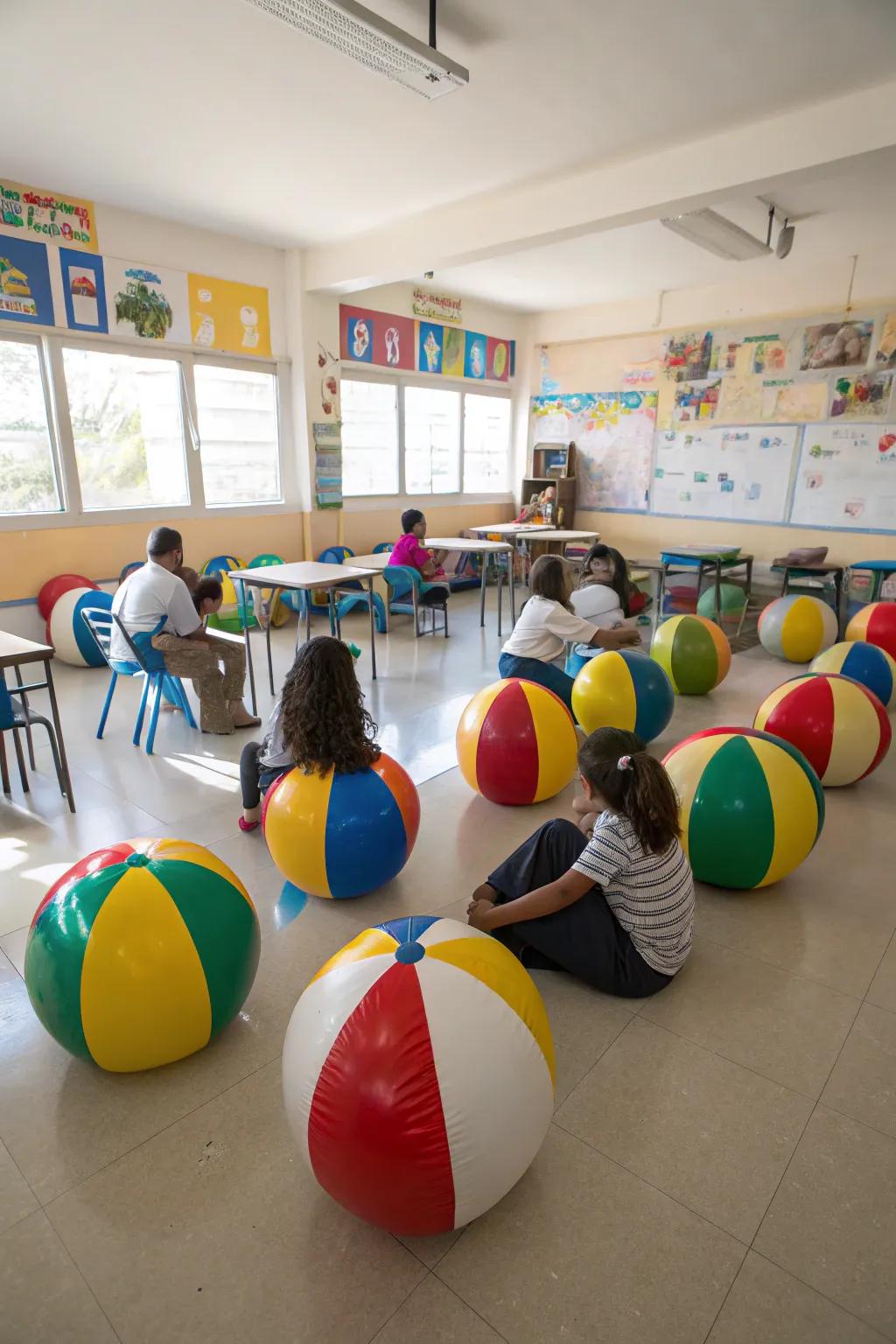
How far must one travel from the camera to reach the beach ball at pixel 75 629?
17.5 feet

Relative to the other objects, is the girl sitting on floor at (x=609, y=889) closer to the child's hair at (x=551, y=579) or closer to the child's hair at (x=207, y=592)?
the child's hair at (x=551, y=579)

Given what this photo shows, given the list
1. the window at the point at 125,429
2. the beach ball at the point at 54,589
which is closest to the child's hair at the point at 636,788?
the beach ball at the point at 54,589

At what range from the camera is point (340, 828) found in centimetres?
234

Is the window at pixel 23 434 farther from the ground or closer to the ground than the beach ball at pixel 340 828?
farther from the ground

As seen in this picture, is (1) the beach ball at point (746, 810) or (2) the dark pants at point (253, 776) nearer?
(1) the beach ball at point (746, 810)

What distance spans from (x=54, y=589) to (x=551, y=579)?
4.09 m

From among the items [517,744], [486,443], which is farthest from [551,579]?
[486,443]

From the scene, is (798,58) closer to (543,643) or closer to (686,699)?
(543,643)

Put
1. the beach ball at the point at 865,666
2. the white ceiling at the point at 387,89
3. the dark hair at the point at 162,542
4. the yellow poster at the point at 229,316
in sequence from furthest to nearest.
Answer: the yellow poster at the point at 229,316 < the beach ball at the point at 865,666 < the dark hair at the point at 162,542 < the white ceiling at the point at 387,89

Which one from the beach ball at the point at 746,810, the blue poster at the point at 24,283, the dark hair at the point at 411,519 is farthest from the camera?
the dark hair at the point at 411,519

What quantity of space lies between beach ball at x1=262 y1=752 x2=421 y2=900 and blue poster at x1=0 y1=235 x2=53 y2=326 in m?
4.88

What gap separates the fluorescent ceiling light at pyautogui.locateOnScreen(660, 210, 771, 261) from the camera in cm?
546

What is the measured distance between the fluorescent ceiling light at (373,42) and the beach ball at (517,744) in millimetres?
2835

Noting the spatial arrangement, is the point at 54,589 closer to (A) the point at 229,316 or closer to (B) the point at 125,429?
(B) the point at 125,429
